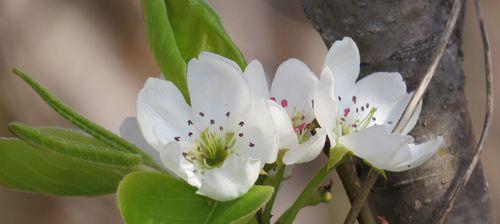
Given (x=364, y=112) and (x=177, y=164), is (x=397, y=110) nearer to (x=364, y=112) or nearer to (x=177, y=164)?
(x=364, y=112)

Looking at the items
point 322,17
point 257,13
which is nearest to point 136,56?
point 257,13

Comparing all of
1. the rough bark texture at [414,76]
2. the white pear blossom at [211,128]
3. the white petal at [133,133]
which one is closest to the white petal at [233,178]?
the white pear blossom at [211,128]

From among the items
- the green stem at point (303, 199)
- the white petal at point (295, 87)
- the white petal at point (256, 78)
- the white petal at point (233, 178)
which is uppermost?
the white petal at point (256, 78)

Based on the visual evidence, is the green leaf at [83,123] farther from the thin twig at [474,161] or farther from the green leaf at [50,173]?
the thin twig at [474,161]

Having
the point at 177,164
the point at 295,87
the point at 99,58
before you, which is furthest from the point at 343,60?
the point at 99,58

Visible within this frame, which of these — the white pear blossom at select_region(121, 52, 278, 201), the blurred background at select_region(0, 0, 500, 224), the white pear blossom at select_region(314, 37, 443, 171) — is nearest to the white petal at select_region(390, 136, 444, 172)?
the white pear blossom at select_region(314, 37, 443, 171)

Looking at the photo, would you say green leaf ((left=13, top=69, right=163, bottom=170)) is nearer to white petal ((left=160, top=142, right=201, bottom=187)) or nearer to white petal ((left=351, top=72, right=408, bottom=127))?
white petal ((left=160, top=142, right=201, bottom=187))

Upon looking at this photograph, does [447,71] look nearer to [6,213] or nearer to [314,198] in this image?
[314,198]
